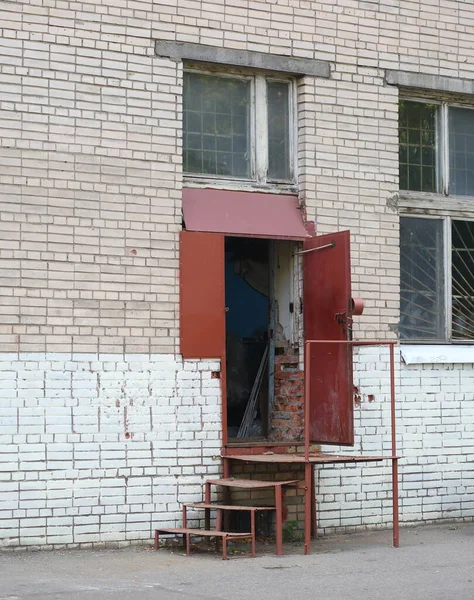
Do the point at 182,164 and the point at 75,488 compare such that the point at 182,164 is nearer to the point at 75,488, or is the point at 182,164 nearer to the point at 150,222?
the point at 150,222

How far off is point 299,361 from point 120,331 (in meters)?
1.89

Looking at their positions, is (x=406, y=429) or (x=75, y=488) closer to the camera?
(x=75, y=488)

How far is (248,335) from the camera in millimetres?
11461

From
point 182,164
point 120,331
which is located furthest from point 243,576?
point 182,164

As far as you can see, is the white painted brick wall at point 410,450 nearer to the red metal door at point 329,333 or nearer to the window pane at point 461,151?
the red metal door at point 329,333

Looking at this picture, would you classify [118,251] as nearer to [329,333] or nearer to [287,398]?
[329,333]

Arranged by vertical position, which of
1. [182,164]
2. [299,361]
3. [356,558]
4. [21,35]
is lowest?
[356,558]

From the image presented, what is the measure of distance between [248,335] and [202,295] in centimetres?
166

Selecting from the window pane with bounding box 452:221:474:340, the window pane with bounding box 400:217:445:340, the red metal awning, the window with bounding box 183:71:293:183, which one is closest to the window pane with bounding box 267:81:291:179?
the window with bounding box 183:71:293:183

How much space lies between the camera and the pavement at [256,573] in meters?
7.59

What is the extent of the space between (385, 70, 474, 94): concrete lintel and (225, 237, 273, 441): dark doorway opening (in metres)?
2.07

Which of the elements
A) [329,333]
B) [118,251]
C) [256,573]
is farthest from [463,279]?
[256,573]

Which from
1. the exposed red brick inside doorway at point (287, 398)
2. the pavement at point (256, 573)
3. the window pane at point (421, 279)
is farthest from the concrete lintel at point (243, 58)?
the pavement at point (256, 573)

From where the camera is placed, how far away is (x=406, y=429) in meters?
10.8
